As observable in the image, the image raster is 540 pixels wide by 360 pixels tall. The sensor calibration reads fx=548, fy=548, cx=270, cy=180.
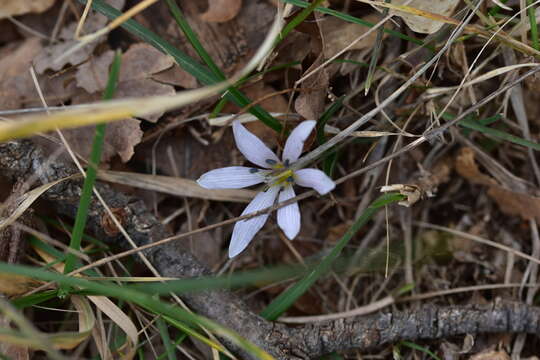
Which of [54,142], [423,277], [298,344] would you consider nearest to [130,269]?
[54,142]

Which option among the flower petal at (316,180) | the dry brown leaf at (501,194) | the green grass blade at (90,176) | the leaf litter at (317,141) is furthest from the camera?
Answer: the dry brown leaf at (501,194)

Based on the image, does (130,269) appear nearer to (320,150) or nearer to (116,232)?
(116,232)

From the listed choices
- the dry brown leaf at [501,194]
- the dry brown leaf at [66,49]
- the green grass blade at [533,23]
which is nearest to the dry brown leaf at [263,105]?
the dry brown leaf at [66,49]

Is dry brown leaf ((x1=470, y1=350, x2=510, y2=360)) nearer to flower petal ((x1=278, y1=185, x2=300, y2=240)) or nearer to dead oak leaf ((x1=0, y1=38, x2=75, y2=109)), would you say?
flower petal ((x1=278, y1=185, x2=300, y2=240))

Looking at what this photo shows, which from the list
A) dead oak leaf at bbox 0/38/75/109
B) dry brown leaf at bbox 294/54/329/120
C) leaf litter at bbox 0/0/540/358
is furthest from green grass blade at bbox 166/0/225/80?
dead oak leaf at bbox 0/38/75/109

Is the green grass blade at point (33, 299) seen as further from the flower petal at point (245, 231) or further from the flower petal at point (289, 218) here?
the flower petal at point (289, 218)

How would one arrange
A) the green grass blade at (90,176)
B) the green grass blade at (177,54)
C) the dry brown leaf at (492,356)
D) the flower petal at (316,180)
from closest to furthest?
the green grass blade at (90,176) < the flower petal at (316,180) < the green grass blade at (177,54) < the dry brown leaf at (492,356)

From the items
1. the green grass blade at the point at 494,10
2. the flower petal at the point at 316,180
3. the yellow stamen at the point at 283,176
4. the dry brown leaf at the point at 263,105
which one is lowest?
the yellow stamen at the point at 283,176

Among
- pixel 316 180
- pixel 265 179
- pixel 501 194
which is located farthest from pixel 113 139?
pixel 501 194

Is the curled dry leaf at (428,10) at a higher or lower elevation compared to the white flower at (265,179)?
higher
